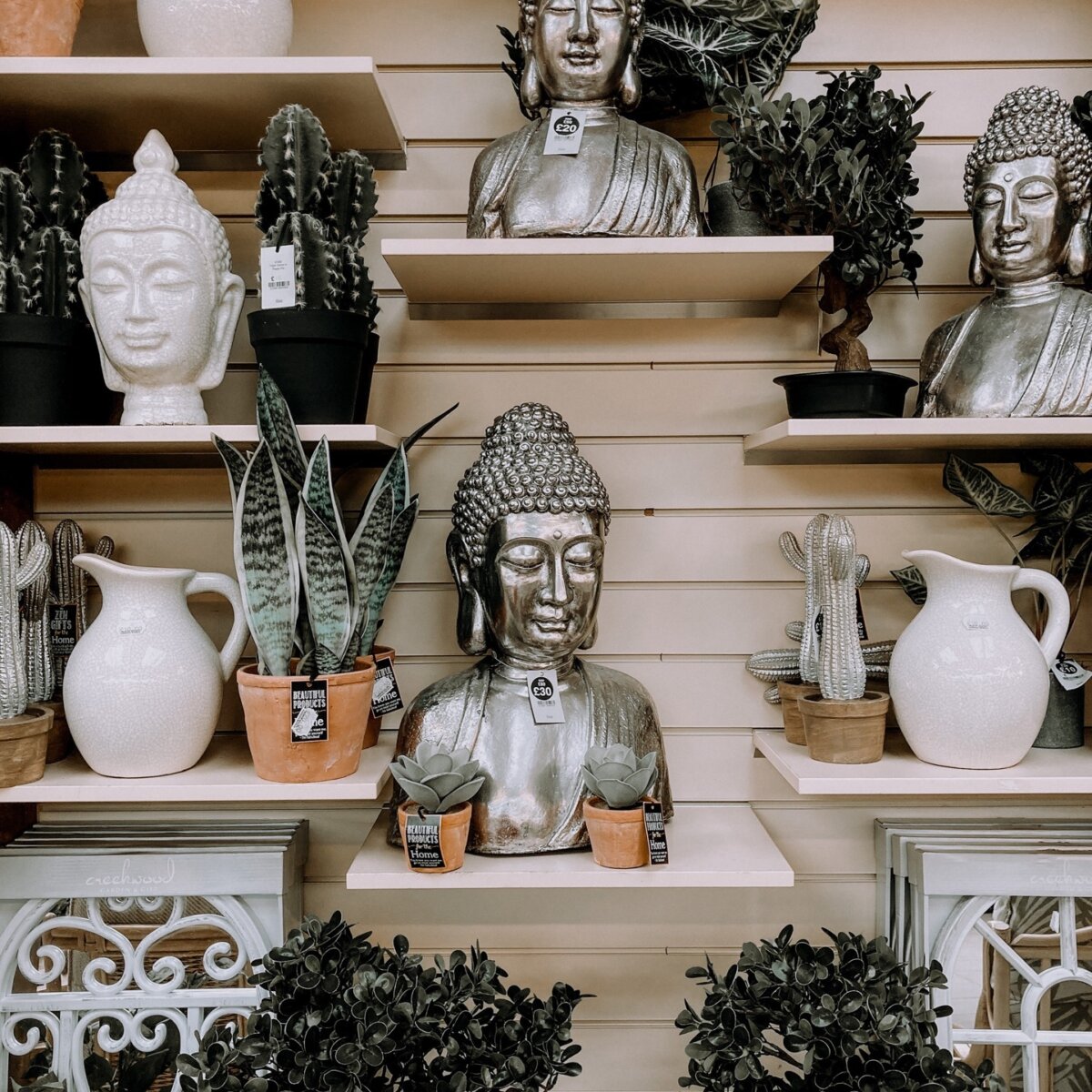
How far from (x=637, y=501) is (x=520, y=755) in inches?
21.4

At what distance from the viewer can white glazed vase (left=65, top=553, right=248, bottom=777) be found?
1380mm

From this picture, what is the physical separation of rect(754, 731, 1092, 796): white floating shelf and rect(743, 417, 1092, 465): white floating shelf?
0.51 m

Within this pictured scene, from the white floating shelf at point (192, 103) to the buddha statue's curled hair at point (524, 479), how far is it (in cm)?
58

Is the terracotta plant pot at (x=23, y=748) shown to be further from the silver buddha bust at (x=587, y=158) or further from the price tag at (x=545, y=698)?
the silver buddha bust at (x=587, y=158)

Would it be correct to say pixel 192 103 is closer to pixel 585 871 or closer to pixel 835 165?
pixel 835 165

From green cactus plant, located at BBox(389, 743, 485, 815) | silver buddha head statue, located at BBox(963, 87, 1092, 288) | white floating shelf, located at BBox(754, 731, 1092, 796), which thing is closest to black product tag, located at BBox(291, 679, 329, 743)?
green cactus plant, located at BBox(389, 743, 485, 815)

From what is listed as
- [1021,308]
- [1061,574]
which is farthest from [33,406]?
[1061,574]

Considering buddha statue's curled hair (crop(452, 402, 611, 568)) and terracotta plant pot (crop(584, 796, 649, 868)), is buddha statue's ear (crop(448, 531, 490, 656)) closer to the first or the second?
buddha statue's curled hair (crop(452, 402, 611, 568))

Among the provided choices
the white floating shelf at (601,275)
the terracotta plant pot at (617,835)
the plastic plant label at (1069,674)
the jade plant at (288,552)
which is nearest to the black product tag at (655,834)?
the terracotta plant pot at (617,835)

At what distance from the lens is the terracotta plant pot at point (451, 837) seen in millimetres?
1342

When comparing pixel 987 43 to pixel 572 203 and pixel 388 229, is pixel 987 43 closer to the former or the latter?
pixel 572 203

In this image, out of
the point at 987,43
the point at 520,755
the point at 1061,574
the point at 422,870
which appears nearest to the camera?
the point at 422,870

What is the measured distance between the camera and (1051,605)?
1472 mm

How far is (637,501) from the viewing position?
1.75m
